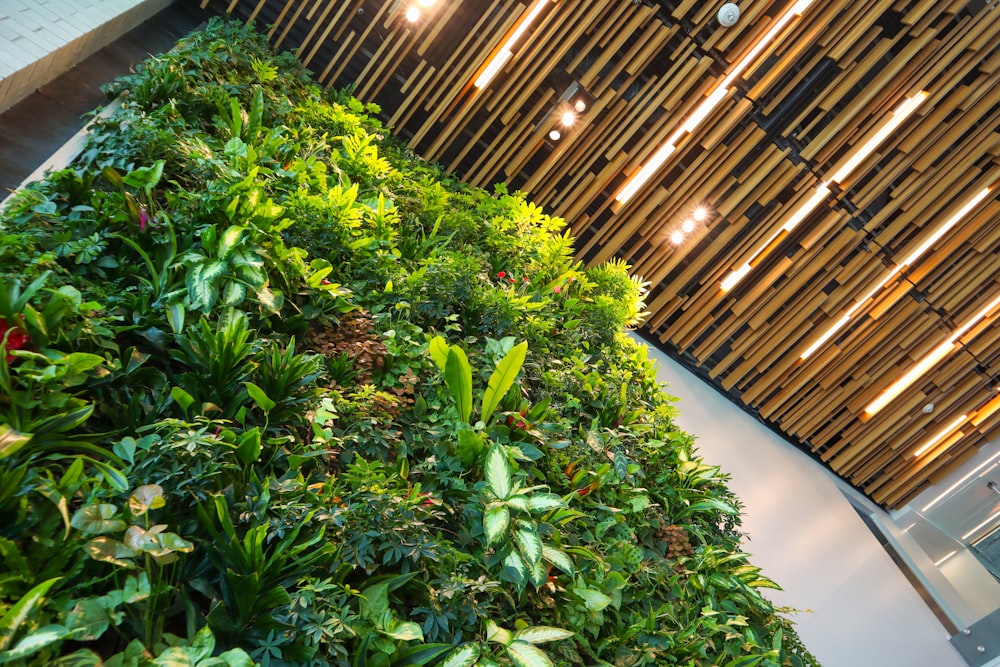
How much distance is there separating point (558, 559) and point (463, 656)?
496 mm

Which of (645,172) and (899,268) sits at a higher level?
(899,268)

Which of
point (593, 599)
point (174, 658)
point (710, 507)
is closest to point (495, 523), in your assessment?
point (593, 599)

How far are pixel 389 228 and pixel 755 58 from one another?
2.77 meters

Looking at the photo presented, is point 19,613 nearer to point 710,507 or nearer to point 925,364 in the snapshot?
point 710,507

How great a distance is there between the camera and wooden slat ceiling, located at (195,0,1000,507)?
14.4 feet

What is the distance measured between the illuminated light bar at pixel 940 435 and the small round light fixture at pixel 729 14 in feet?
12.3

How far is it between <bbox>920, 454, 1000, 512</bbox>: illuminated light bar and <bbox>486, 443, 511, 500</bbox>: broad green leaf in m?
5.08

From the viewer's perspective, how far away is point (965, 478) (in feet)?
18.5

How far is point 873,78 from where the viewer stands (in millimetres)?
4434

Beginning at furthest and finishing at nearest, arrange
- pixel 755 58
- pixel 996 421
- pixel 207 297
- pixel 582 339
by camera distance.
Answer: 1. pixel 996 421
2. pixel 755 58
3. pixel 582 339
4. pixel 207 297

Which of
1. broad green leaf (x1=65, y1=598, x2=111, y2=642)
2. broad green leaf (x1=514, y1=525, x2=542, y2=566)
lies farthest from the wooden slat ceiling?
broad green leaf (x1=65, y1=598, x2=111, y2=642)

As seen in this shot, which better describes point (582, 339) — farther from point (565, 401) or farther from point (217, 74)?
point (217, 74)

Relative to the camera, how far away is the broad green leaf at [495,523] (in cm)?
204

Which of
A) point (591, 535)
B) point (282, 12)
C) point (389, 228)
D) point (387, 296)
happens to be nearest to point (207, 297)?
point (387, 296)
